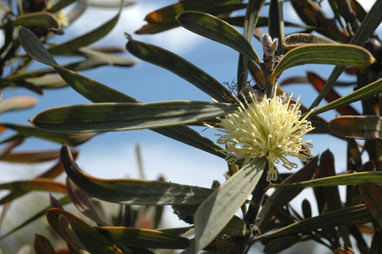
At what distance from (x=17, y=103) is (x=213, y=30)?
41.9 inches

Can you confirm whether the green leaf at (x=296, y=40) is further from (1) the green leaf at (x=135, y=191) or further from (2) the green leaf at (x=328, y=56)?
(1) the green leaf at (x=135, y=191)

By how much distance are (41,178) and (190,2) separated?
25.6 inches

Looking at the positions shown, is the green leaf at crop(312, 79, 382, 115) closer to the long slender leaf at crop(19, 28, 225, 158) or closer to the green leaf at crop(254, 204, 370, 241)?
the green leaf at crop(254, 204, 370, 241)

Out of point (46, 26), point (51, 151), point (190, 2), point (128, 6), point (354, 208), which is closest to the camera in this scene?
point (354, 208)

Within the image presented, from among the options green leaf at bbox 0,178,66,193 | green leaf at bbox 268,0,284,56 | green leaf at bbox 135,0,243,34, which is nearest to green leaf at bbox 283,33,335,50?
green leaf at bbox 268,0,284,56

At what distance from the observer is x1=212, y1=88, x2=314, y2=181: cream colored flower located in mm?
739

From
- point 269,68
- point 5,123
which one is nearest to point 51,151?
point 5,123

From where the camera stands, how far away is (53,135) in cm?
132

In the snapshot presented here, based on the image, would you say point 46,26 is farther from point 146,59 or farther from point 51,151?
point 146,59

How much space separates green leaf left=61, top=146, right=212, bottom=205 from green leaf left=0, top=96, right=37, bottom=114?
1007mm

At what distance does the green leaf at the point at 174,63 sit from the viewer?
2.59 feet

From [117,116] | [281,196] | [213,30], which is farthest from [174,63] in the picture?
[281,196]

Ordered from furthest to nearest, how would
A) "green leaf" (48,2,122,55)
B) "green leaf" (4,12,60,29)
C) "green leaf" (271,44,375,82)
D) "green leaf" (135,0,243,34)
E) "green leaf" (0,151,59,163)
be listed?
"green leaf" (0,151,59,163) < "green leaf" (48,2,122,55) < "green leaf" (4,12,60,29) < "green leaf" (135,0,243,34) < "green leaf" (271,44,375,82)

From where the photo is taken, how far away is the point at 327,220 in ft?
2.88
